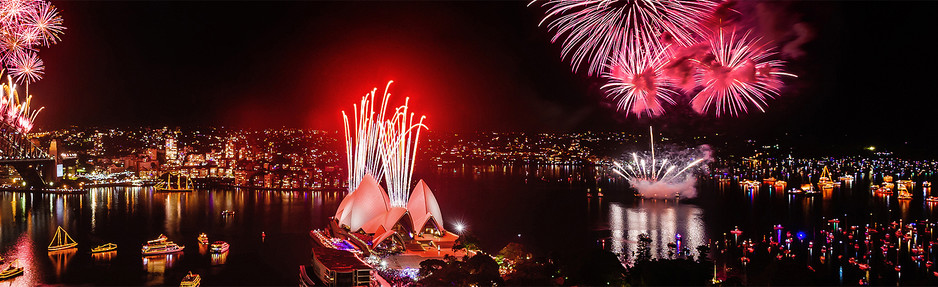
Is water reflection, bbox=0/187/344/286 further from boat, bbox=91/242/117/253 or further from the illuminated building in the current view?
the illuminated building

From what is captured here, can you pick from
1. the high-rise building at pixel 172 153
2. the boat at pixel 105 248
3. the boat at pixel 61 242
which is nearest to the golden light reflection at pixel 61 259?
the boat at pixel 61 242

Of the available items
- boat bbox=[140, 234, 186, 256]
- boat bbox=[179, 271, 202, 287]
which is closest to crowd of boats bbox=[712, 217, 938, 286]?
boat bbox=[179, 271, 202, 287]

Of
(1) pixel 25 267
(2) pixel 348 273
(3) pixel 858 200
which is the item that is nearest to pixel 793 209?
(3) pixel 858 200

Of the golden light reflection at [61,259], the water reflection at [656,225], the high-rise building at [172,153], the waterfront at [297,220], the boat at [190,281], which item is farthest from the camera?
the high-rise building at [172,153]

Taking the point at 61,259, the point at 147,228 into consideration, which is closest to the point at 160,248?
the point at 61,259

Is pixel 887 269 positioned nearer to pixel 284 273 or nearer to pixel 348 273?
pixel 348 273

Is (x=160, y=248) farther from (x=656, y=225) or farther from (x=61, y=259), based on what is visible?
(x=656, y=225)

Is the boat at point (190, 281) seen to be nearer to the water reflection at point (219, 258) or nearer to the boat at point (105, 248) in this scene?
the water reflection at point (219, 258)
